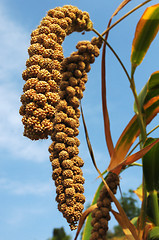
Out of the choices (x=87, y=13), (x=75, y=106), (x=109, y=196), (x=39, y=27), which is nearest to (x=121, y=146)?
(x=109, y=196)

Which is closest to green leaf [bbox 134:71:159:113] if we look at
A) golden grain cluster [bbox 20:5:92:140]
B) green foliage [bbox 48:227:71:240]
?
golden grain cluster [bbox 20:5:92:140]

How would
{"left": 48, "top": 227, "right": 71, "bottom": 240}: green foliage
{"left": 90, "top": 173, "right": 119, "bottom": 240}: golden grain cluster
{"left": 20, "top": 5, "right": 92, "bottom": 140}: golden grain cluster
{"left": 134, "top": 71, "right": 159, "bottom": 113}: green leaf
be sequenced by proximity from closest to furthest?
{"left": 20, "top": 5, "right": 92, "bottom": 140}: golden grain cluster, {"left": 90, "top": 173, "right": 119, "bottom": 240}: golden grain cluster, {"left": 134, "top": 71, "right": 159, "bottom": 113}: green leaf, {"left": 48, "top": 227, "right": 71, "bottom": 240}: green foliage

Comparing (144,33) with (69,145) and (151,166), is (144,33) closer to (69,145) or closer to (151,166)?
(151,166)

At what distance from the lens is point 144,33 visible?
187cm

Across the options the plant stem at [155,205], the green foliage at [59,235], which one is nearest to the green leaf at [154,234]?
the plant stem at [155,205]

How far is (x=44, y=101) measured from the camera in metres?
1.01

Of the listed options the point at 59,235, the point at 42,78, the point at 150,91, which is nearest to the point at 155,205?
the point at 150,91

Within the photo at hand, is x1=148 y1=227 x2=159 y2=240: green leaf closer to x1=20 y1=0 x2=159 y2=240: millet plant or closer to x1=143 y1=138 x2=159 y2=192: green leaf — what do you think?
x1=20 y1=0 x2=159 y2=240: millet plant

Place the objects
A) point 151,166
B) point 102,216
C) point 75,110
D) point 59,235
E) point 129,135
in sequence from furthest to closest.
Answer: point 59,235
point 129,135
point 151,166
point 102,216
point 75,110

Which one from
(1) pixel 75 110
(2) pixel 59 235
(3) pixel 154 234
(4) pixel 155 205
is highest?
(2) pixel 59 235

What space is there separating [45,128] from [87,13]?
2.87ft

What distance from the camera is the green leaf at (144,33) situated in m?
1.84

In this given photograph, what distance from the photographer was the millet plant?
1.04 metres

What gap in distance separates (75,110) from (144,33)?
738mm
